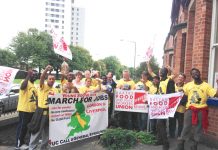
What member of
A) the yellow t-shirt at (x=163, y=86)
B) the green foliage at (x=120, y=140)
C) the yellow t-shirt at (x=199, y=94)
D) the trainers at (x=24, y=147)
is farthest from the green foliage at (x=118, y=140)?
the trainers at (x=24, y=147)

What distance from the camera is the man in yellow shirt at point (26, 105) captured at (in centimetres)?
716

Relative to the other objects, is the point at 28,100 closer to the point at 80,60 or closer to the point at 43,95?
the point at 43,95

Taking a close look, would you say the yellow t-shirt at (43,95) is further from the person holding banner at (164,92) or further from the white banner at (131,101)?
the person holding banner at (164,92)

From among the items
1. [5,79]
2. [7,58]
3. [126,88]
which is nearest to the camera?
[5,79]

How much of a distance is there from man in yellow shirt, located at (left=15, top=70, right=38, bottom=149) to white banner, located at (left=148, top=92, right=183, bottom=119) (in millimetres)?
2829

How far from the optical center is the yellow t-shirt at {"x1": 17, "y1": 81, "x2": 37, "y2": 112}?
7.17m

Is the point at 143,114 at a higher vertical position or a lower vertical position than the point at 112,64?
lower

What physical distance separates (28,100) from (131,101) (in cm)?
282

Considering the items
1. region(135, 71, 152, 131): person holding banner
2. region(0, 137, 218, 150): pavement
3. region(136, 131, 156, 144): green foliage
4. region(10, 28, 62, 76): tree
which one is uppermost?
region(10, 28, 62, 76): tree

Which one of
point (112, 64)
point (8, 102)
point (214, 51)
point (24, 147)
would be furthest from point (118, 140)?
point (112, 64)

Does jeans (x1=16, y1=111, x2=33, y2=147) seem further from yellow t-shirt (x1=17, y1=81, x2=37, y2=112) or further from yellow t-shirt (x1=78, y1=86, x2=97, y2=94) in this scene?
yellow t-shirt (x1=78, y1=86, x2=97, y2=94)

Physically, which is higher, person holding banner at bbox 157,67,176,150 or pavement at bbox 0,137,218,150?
person holding banner at bbox 157,67,176,150

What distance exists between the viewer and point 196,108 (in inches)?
249

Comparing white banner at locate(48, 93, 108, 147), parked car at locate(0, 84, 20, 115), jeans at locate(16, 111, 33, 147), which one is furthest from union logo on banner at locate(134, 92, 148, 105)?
parked car at locate(0, 84, 20, 115)
